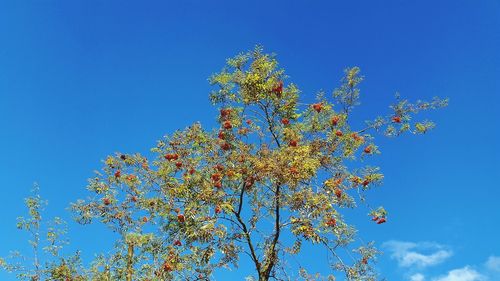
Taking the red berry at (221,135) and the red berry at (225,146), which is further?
the red berry at (221,135)

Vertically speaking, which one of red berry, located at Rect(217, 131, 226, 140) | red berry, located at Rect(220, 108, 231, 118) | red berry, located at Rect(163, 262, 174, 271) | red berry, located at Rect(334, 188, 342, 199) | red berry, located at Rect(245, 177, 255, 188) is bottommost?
red berry, located at Rect(163, 262, 174, 271)

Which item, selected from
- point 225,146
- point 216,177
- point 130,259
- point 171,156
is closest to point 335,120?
point 225,146

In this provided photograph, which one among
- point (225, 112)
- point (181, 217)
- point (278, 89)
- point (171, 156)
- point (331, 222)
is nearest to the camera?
point (331, 222)

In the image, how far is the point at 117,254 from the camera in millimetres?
13695

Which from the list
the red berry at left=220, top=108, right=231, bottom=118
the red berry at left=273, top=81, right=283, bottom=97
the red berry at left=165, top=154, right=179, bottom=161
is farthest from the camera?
the red berry at left=220, top=108, right=231, bottom=118

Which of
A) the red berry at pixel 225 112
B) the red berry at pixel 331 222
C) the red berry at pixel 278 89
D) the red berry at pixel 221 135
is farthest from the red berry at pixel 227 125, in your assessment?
the red berry at pixel 331 222

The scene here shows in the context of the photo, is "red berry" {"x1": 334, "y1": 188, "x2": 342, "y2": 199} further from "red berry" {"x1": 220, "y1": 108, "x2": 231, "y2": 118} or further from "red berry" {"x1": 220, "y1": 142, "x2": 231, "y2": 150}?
"red berry" {"x1": 220, "y1": 108, "x2": 231, "y2": 118}

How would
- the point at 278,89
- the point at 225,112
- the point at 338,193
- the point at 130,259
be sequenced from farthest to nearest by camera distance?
1. the point at 130,259
2. the point at 225,112
3. the point at 278,89
4. the point at 338,193

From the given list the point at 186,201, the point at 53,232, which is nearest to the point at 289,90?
the point at 186,201

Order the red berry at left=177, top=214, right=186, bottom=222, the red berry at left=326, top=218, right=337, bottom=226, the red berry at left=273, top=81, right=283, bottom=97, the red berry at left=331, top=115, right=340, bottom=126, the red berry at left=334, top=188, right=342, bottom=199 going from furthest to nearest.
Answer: the red berry at left=331, top=115, right=340, bottom=126
the red berry at left=273, top=81, right=283, bottom=97
the red berry at left=334, top=188, right=342, bottom=199
the red berry at left=177, top=214, right=186, bottom=222
the red berry at left=326, top=218, right=337, bottom=226

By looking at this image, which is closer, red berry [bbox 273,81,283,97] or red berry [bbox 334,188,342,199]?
red berry [bbox 334,188,342,199]

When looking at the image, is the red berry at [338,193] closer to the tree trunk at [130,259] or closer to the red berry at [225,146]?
the red berry at [225,146]

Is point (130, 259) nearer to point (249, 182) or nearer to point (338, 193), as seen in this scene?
point (249, 182)

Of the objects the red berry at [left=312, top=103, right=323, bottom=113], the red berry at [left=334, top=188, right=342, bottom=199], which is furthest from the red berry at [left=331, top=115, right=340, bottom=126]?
the red berry at [left=334, top=188, right=342, bottom=199]
